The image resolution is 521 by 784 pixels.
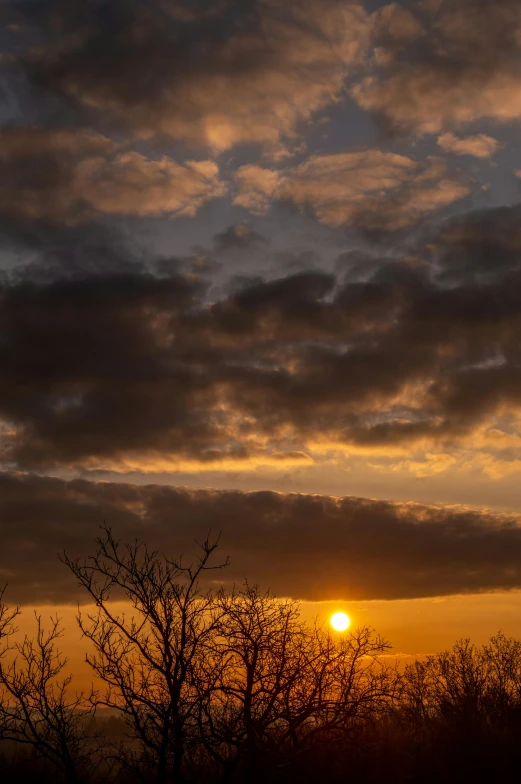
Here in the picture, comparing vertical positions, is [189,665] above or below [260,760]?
above

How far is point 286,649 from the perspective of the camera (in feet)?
98.1

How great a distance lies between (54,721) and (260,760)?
25.8ft

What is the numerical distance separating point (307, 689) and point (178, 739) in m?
5.63

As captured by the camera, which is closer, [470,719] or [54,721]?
[54,721]

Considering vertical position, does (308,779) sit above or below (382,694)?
below

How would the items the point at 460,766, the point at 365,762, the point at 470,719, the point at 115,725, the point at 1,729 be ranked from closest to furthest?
the point at 1,729 → the point at 365,762 → the point at 460,766 → the point at 470,719 → the point at 115,725

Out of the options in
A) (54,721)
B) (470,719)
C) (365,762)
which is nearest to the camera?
(54,721)

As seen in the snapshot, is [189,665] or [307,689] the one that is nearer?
[189,665]

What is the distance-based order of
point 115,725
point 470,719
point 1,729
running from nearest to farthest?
1. point 1,729
2. point 470,719
3. point 115,725

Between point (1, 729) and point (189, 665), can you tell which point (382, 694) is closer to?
point (189, 665)

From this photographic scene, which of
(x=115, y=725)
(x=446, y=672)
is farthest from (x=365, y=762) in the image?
(x=115, y=725)

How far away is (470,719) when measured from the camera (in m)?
50.5

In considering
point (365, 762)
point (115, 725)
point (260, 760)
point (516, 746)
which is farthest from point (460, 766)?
point (115, 725)

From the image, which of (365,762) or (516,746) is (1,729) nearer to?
(365,762)
